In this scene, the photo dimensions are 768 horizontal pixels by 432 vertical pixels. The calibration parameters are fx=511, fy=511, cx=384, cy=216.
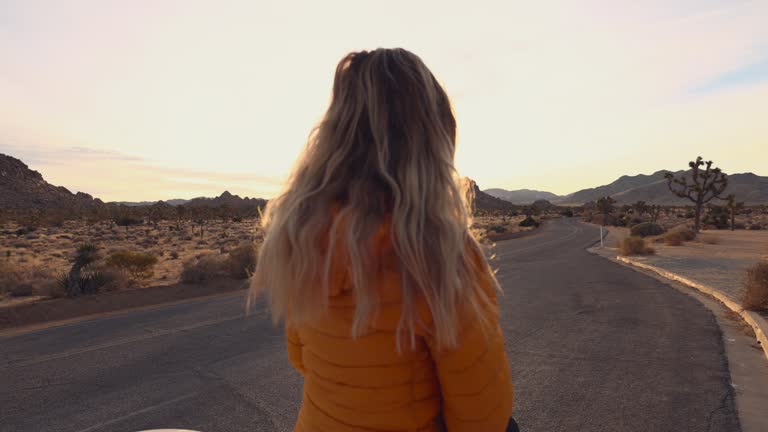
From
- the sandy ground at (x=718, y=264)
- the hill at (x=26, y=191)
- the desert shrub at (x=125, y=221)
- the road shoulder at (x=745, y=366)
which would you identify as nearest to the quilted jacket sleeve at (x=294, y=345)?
the road shoulder at (x=745, y=366)

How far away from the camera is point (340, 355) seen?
4.76 feet

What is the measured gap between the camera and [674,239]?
1091 inches

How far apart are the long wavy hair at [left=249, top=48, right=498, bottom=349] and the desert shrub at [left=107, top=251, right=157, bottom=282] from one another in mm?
15984

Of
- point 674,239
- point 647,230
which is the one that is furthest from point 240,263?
point 647,230

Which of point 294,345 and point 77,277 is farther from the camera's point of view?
point 77,277

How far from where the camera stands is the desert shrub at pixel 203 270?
1489 centimetres

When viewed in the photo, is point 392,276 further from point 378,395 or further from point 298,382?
point 298,382

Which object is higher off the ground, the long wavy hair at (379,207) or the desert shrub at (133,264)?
the long wavy hair at (379,207)

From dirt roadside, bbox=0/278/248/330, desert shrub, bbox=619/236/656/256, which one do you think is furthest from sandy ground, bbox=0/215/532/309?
desert shrub, bbox=619/236/656/256

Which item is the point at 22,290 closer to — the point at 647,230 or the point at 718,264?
the point at 718,264

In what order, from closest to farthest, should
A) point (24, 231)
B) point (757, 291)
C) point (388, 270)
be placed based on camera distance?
point (388, 270) < point (757, 291) < point (24, 231)

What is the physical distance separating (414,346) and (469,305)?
18 centimetres

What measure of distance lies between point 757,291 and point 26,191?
95.6 m

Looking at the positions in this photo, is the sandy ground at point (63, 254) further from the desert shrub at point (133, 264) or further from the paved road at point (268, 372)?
the paved road at point (268, 372)
